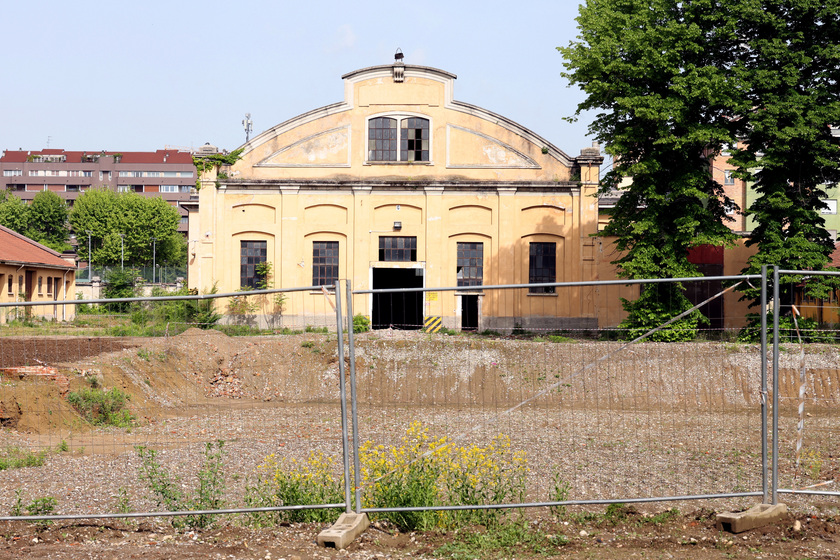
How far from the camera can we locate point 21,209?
8156cm

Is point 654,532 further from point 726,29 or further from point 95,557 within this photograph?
point 726,29

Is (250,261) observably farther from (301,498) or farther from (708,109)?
(301,498)

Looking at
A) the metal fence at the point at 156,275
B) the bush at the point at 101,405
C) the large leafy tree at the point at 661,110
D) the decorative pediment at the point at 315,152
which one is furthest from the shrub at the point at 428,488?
the metal fence at the point at 156,275

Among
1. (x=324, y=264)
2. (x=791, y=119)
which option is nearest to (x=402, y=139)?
(x=324, y=264)

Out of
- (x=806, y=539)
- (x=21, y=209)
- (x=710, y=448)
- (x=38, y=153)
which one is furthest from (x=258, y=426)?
(x=38, y=153)

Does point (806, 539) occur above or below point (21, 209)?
below

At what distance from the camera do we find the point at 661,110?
81.2ft

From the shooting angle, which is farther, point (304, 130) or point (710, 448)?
point (304, 130)

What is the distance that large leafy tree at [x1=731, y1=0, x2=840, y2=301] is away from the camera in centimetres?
2381

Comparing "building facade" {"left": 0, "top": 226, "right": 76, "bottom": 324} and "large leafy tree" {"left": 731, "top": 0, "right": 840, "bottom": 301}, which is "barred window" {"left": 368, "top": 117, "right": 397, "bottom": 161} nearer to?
"large leafy tree" {"left": 731, "top": 0, "right": 840, "bottom": 301}

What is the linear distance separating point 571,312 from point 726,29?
1209cm

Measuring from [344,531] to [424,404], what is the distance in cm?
193

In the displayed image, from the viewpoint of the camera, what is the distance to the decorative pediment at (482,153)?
30.8 meters

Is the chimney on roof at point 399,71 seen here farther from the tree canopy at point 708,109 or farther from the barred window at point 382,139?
the tree canopy at point 708,109
